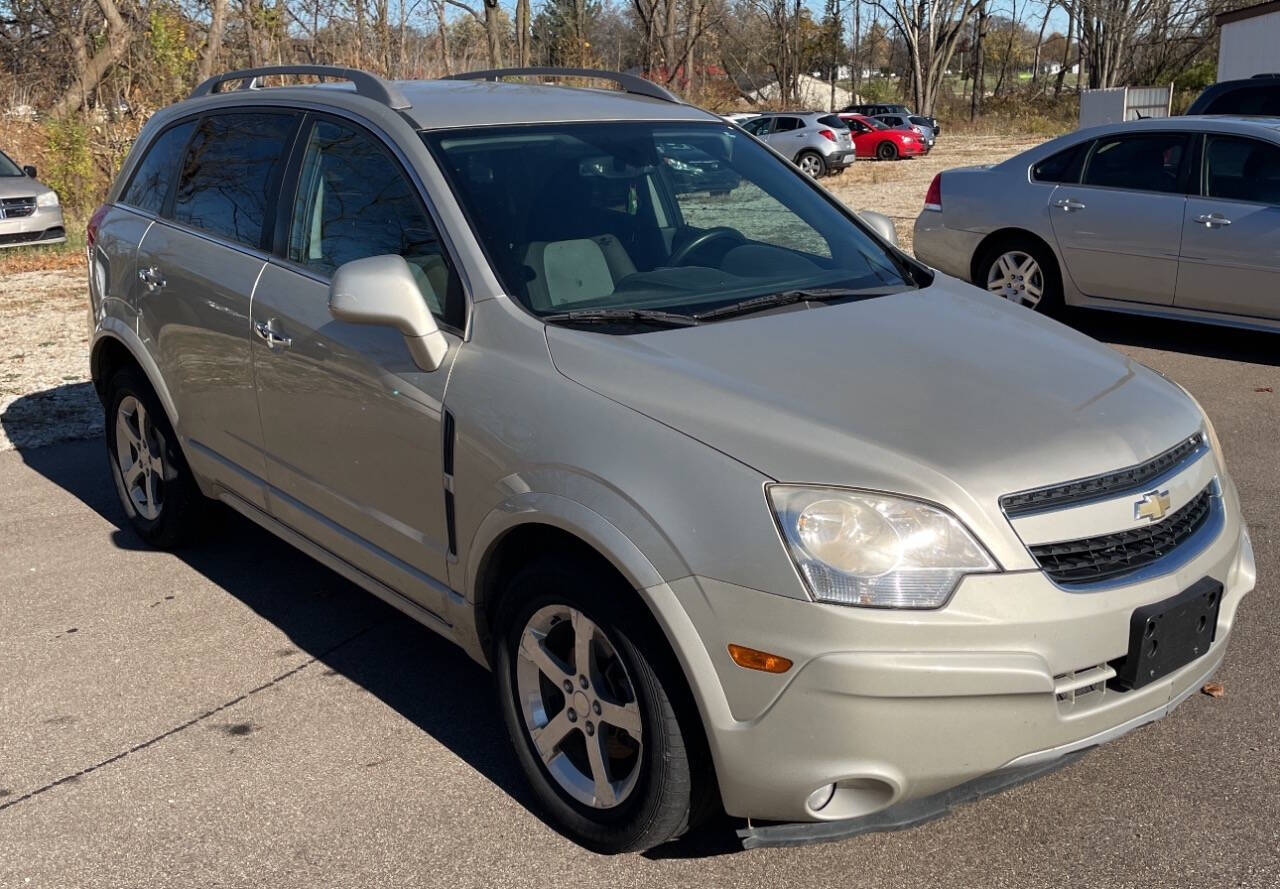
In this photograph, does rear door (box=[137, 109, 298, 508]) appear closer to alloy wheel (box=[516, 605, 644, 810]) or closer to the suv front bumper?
alloy wheel (box=[516, 605, 644, 810])

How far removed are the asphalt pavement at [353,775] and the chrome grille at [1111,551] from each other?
769mm

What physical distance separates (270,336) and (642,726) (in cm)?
191

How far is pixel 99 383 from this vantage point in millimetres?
5574

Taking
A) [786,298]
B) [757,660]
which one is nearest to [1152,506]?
[757,660]

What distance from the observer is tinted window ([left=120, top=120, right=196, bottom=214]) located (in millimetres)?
5141

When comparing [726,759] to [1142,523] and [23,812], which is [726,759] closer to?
[1142,523]

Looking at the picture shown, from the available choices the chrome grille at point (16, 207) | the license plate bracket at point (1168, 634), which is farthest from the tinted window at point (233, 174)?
the chrome grille at point (16, 207)

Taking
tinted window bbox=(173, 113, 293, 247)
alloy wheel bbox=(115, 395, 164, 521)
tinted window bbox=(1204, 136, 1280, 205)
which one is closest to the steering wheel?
tinted window bbox=(173, 113, 293, 247)

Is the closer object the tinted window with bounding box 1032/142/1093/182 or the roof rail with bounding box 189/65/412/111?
the roof rail with bounding box 189/65/412/111

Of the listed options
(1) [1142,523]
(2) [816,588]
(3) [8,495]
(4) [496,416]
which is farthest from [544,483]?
(3) [8,495]

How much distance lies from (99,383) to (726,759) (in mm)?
3904

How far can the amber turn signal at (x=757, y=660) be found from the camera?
8.64ft

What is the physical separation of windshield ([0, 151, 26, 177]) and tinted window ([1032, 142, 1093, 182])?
40.0 ft

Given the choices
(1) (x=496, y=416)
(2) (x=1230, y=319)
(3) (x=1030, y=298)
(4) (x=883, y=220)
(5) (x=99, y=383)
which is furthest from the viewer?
(3) (x=1030, y=298)
